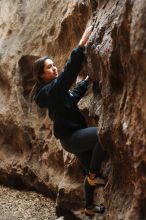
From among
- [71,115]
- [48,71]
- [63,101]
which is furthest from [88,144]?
[48,71]

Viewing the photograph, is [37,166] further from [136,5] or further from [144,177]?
[136,5]

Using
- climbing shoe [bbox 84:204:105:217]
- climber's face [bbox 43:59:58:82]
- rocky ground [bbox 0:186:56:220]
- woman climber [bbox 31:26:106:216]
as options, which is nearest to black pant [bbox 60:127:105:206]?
woman climber [bbox 31:26:106:216]

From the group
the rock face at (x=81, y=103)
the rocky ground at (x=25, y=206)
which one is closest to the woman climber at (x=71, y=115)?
the rock face at (x=81, y=103)

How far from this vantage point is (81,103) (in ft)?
16.7

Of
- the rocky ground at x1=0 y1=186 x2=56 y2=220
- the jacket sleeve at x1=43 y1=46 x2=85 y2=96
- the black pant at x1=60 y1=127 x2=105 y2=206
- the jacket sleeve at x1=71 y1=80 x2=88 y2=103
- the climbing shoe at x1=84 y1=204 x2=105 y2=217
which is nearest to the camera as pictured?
the jacket sleeve at x1=43 y1=46 x2=85 y2=96

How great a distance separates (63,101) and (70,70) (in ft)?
1.30

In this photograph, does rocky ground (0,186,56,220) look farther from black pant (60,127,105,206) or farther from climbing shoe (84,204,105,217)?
black pant (60,127,105,206)

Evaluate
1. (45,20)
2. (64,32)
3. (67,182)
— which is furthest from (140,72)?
(45,20)

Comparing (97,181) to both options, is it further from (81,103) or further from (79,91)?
(81,103)

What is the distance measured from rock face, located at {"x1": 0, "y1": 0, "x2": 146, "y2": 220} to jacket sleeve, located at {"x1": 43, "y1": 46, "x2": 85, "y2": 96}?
0.13 m

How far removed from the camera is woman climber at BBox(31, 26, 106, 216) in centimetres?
395

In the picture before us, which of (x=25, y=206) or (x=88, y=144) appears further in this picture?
(x=25, y=206)

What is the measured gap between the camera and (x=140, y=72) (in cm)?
309

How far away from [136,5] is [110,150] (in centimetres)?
132
